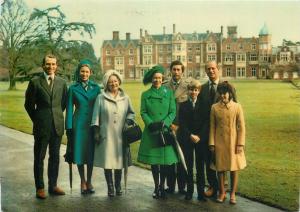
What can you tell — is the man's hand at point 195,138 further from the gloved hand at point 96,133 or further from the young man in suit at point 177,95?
the gloved hand at point 96,133

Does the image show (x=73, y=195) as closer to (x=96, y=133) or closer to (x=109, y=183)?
(x=109, y=183)

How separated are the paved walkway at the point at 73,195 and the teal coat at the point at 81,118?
554 millimetres

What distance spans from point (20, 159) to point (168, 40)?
3.00 metres

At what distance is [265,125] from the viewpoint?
600 centimetres

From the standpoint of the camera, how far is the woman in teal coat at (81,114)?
4867 mm

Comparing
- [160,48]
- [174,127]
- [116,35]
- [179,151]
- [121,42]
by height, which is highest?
[116,35]

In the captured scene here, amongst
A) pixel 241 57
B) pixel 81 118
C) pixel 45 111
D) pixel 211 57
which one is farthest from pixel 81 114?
pixel 241 57

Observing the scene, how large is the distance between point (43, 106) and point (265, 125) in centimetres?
348

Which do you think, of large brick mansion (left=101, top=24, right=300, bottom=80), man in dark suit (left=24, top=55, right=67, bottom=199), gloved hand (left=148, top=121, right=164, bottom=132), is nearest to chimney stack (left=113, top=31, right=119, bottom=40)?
large brick mansion (left=101, top=24, right=300, bottom=80)

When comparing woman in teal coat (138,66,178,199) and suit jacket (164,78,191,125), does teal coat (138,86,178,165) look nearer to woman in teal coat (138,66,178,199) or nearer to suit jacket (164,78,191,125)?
woman in teal coat (138,66,178,199)

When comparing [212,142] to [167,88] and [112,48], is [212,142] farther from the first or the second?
[112,48]

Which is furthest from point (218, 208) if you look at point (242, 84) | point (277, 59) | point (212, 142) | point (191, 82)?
point (277, 59)

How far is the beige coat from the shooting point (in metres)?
4.62

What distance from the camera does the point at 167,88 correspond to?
480 cm
